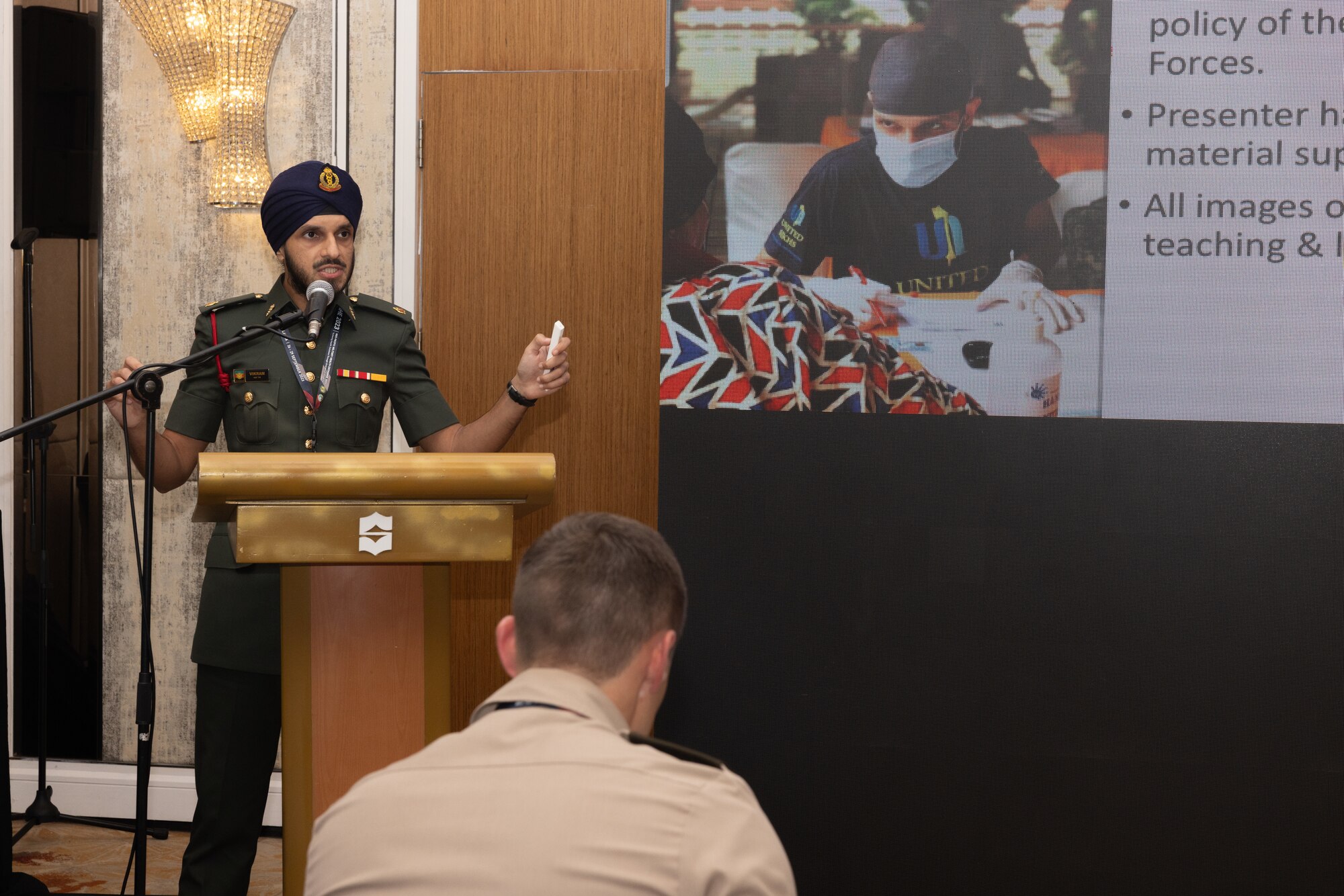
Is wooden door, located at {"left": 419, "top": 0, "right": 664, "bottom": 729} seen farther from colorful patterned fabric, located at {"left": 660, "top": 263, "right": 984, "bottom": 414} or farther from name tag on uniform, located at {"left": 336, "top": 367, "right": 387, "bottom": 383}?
name tag on uniform, located at {"left": 336, "top": 367, "right": 387, "bottom": 383}

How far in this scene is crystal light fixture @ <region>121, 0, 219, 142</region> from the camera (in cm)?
324

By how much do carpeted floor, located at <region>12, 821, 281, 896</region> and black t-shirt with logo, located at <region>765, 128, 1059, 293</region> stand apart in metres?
2.09

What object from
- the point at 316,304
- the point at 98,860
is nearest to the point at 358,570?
the point at 316,304

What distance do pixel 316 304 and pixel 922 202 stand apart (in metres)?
1.52

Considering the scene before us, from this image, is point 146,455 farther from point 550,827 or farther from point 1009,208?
point 1009,208

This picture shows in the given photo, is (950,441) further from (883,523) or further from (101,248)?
(101,248)

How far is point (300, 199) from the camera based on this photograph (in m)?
2.39

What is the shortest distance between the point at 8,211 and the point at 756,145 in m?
2.17

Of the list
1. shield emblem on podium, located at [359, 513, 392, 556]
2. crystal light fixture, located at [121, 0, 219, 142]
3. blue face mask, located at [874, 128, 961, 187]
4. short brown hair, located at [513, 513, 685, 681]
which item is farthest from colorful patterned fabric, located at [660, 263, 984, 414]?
short brown hair, located at [513, 513, 685, 681]

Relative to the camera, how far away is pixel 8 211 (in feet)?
11.3

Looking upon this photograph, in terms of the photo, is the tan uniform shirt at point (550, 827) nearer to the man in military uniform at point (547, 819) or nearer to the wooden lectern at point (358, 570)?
the man in military uniform at point (547, 819)

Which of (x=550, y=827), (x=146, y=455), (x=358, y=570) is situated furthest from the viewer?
(x=146, y=455)

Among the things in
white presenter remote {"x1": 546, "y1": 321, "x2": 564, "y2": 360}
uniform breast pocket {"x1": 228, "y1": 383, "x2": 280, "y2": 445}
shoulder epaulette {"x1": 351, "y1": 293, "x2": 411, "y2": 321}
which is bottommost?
uniform breast pocket {"x1": 228, "y1": 383, "x2": 280, "y2": 445}

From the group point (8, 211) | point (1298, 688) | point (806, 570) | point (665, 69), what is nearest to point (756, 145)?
point (665, 69)
